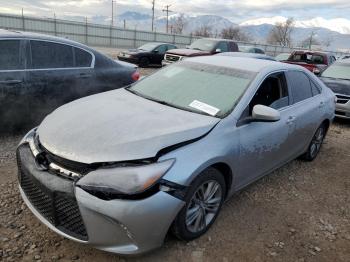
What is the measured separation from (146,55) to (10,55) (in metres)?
13.3

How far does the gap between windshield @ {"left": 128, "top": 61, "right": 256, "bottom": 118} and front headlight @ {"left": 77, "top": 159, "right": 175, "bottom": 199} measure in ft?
3.57

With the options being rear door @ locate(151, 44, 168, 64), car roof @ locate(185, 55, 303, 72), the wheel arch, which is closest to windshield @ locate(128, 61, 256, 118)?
car roof @ locate(185, 55, 303, 72)

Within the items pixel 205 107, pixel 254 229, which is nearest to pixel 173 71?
pixel 205 107

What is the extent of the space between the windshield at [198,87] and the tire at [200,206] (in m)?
0.66

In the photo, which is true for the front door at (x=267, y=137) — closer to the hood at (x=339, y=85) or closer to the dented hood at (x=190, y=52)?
the hood at (x=339, y=85)

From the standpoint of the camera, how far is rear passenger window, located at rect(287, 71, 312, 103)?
4449 millimetres

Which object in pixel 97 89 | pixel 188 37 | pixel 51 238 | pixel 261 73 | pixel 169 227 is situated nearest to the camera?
pixel 169 227

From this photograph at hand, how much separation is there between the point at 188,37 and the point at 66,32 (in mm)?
12321

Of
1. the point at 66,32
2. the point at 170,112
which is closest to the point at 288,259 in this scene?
the point at 170,112

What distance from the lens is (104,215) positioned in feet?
8.14

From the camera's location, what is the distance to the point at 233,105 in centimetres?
348

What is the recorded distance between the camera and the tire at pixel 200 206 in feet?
9.49

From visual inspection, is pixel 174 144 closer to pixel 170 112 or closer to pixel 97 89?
pixel 170 112

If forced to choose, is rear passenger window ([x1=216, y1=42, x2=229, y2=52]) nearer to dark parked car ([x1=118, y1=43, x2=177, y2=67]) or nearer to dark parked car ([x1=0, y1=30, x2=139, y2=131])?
dark parked car ([x1=118, y1=43, x2=177, y2=67])
